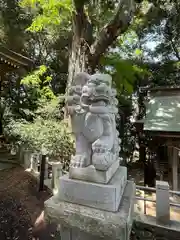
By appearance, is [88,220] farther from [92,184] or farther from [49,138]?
[49,138]

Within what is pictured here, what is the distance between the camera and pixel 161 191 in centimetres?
306

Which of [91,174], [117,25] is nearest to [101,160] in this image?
[91,174]

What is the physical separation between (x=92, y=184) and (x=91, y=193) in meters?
0.08

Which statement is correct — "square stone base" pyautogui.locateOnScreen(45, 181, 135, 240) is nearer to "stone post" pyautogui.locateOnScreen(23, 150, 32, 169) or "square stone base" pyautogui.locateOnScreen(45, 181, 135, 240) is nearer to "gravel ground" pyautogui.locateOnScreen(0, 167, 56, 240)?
"gravel ground" pyautogui.locateOnScreen(0, 167, 56, 240)

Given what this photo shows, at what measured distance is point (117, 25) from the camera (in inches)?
196

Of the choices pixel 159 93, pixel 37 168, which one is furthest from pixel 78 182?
pixel 159 93

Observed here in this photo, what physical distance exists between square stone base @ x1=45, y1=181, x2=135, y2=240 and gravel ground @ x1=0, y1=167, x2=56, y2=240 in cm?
180

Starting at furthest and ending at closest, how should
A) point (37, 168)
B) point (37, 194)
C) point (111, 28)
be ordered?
1. point (37, 168)
2. point (111, 28)
3. point (37, 194)

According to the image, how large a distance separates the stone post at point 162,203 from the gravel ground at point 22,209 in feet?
5.96

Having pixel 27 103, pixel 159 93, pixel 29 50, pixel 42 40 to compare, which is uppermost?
pixel 42 40

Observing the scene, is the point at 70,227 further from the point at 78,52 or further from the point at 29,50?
the point at 29,50

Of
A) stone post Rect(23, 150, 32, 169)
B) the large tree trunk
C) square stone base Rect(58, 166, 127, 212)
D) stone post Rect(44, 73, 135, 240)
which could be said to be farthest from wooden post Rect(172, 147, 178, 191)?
square stone base Rect(58, 166, 127, 212)

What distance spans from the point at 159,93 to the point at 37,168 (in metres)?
6.54

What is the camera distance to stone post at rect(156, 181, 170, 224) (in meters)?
2.95
